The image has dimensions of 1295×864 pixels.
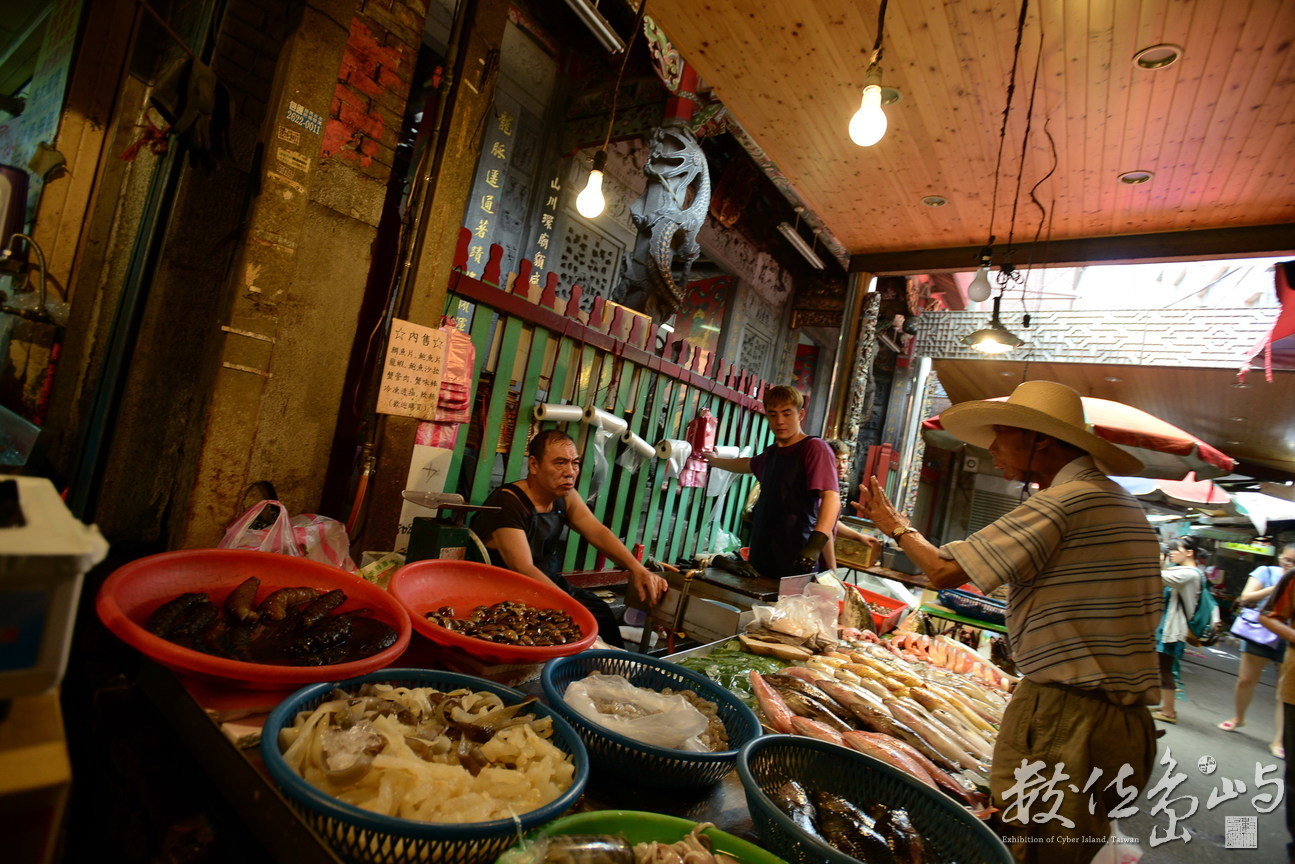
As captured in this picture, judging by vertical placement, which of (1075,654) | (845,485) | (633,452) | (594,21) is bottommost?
(1075,654)

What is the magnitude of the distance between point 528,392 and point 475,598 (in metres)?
2.70

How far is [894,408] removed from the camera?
14742 millimetres

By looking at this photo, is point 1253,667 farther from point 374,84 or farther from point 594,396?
point 374,84

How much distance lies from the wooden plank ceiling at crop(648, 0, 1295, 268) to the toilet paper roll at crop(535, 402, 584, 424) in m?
2.90

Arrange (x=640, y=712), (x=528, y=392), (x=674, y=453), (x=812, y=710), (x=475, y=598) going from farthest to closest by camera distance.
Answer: (x=674, y=453) < (x=528, y=392) < (x=475, y=598) < (x=812, y=710) < (x=640, y=712)

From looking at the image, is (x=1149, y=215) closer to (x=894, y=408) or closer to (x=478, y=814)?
(x=478, y=814)

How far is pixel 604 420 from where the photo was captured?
546 cm

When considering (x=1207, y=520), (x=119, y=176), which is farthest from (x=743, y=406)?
(x=1207, y=520)

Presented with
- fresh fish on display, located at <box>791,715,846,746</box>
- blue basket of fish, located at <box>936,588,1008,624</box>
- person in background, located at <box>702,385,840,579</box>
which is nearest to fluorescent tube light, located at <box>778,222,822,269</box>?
person in background, located at <box>702,385,840,579</box>

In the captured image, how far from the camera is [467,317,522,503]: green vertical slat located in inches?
183

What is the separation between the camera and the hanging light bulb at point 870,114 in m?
2.88

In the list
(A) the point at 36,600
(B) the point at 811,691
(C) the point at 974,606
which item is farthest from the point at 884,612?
(A) the point at 36,600

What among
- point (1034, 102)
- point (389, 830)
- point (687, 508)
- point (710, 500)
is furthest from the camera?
point (710, 500)

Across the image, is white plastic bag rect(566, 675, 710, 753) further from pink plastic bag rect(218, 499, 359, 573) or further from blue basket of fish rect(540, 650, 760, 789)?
pink plastic bag rect(218, 499, 359, 573)
